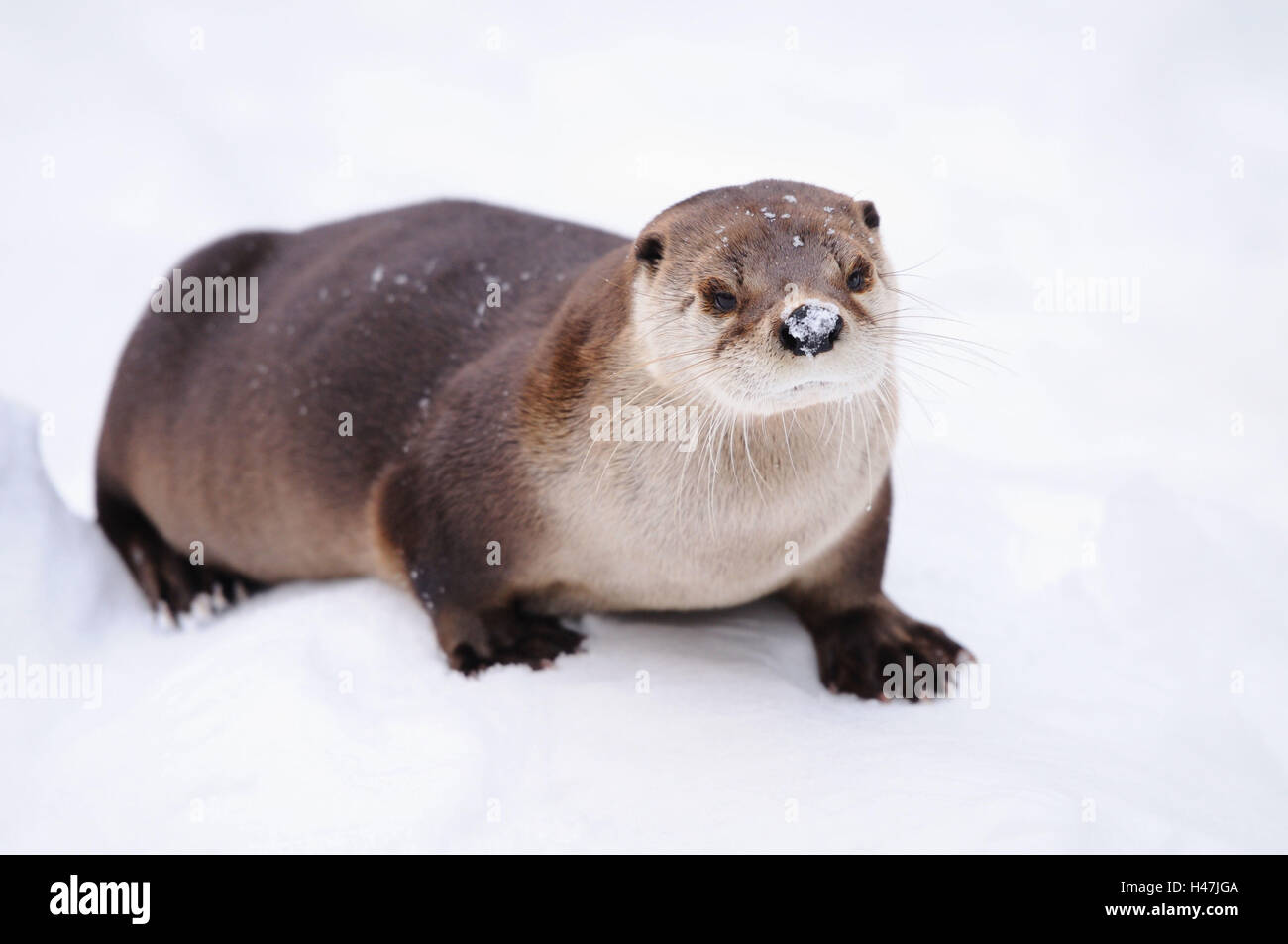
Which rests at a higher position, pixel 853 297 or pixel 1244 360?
pixel 853 297

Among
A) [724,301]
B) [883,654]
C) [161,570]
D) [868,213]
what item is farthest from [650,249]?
[161,570]

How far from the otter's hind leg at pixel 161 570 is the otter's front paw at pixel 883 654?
2.00m

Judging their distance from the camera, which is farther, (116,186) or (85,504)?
(116,186)

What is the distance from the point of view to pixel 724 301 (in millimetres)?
3033

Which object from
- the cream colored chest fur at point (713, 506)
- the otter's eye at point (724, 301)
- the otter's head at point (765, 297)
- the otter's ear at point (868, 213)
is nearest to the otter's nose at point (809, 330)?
the otter's head at point (765, 297)

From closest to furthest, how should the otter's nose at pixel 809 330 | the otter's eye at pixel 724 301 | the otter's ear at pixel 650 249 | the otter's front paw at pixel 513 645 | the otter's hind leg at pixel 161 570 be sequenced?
the otter's nose at pixel 809 330 < the otter's eye at pixel 724 301 < the otter's ear at pixel 650 249 < the otter's front paw at pixel 513 645 < the otter's hind leg at pixel 161 570

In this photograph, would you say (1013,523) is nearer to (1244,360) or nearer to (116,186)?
(1244,360)

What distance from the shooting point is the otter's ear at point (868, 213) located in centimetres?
337

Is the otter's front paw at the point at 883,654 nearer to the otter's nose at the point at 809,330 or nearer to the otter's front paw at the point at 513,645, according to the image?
the otter's front paw at the point at 513,645

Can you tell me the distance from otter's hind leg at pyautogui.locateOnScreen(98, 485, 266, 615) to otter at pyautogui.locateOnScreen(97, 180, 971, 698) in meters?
0.01

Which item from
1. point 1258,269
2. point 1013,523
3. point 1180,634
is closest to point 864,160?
point 1258,269

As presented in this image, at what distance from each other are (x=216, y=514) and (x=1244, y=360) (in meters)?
4.29

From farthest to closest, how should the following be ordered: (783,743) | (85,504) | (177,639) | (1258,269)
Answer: (1258,269)
(85,504)
(177,639)
(783,743)
